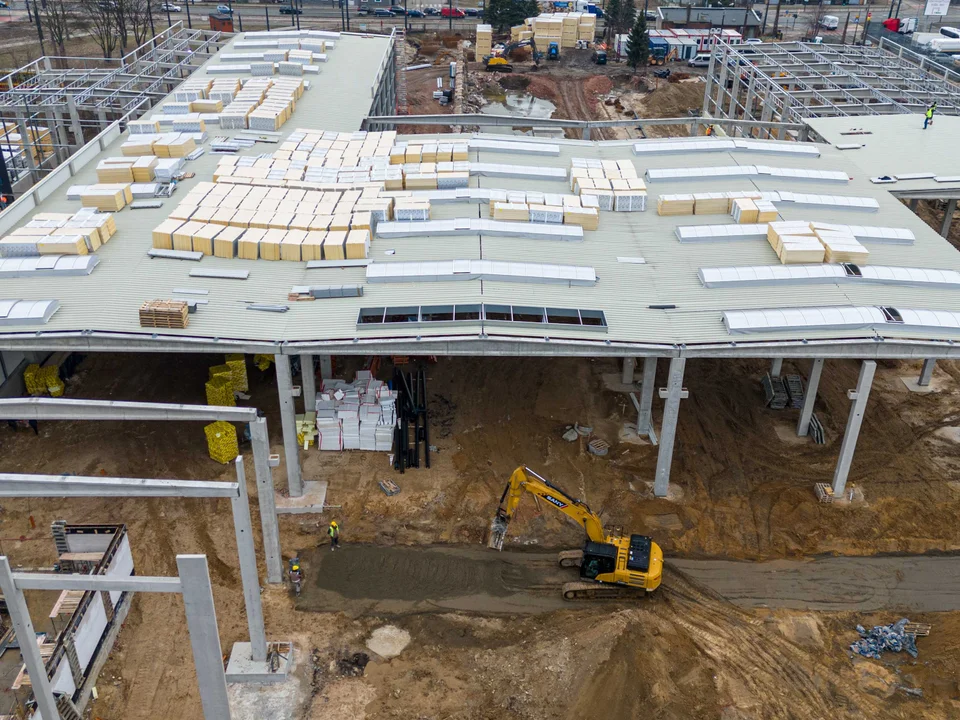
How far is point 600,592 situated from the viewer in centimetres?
2417

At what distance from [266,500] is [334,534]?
12.3 ft

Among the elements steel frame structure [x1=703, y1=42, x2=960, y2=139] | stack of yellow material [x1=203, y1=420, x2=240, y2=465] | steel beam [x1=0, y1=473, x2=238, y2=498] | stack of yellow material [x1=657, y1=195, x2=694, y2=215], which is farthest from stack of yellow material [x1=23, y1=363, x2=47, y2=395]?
steel frame structure [x1=703, y1=42, x2=960, y2=139]

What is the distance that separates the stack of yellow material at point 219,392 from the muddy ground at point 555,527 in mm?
1367

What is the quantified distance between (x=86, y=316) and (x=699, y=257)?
21.2 m

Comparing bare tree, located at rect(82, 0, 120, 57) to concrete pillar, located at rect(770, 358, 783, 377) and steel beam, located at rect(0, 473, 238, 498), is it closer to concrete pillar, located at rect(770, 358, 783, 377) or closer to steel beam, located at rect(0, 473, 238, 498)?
concrete pillar, located at rect(770, 358, 783, 377)

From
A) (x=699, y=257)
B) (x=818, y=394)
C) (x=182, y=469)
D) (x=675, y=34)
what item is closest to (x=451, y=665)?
(x=182, y=469)

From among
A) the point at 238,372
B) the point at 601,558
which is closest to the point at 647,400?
the point at 601,558

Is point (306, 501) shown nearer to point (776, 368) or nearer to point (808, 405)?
point (808, 405)

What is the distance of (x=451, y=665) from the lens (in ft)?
72.4

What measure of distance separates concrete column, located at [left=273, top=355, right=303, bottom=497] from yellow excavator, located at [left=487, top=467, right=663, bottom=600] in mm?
7119

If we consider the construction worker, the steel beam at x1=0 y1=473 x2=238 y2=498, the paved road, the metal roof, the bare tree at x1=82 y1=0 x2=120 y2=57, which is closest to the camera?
the steel beam at x1=0 y1=473 x2=238 y2=498

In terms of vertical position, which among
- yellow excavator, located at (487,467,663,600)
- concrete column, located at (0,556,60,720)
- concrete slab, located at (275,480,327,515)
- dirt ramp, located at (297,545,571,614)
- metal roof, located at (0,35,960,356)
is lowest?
dirt ramp, located at (297,545,571,614)

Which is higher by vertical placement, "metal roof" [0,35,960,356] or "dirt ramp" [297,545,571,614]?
"metal roof" [0,35,960,356]

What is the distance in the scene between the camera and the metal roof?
25.7 metres
